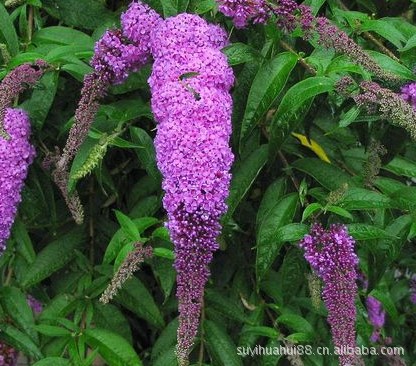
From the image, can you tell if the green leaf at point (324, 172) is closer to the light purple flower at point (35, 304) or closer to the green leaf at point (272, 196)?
the green leaf at point (272, 196)

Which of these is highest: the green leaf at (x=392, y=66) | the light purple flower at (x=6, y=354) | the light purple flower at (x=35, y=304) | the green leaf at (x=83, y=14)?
the green leaf at (x=392, y=66)

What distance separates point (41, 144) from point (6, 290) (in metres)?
0.49

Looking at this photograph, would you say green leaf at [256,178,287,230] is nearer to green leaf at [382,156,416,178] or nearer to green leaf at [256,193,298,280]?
green leaf at [256,193,298,280]

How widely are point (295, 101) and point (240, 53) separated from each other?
9.1 inches

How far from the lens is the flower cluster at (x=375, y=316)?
8.72ft

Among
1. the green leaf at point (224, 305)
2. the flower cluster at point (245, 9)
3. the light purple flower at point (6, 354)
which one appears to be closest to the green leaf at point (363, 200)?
the flower cluster at point (245, 9)

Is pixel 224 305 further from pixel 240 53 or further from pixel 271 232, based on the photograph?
pixel 240 53

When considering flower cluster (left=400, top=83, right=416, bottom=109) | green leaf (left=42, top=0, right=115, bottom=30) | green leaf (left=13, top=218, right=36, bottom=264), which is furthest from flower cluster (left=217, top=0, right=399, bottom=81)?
green leaf (left=13, top=218, right=36, bottom=264)

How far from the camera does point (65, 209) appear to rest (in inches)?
90.4

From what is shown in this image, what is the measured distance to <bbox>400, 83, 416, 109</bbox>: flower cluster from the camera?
172cm

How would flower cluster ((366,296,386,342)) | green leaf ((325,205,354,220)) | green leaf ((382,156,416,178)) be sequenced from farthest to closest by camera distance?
flower cluster ((366,296,386,342)) → green leaf ((382,156,416,178)) → green leaf ((325,205,354,220))

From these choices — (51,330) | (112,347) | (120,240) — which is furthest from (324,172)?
(51,330)

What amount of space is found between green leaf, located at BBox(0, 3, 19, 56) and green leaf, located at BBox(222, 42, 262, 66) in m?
0.62

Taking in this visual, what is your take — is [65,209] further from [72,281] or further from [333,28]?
[333,28]
